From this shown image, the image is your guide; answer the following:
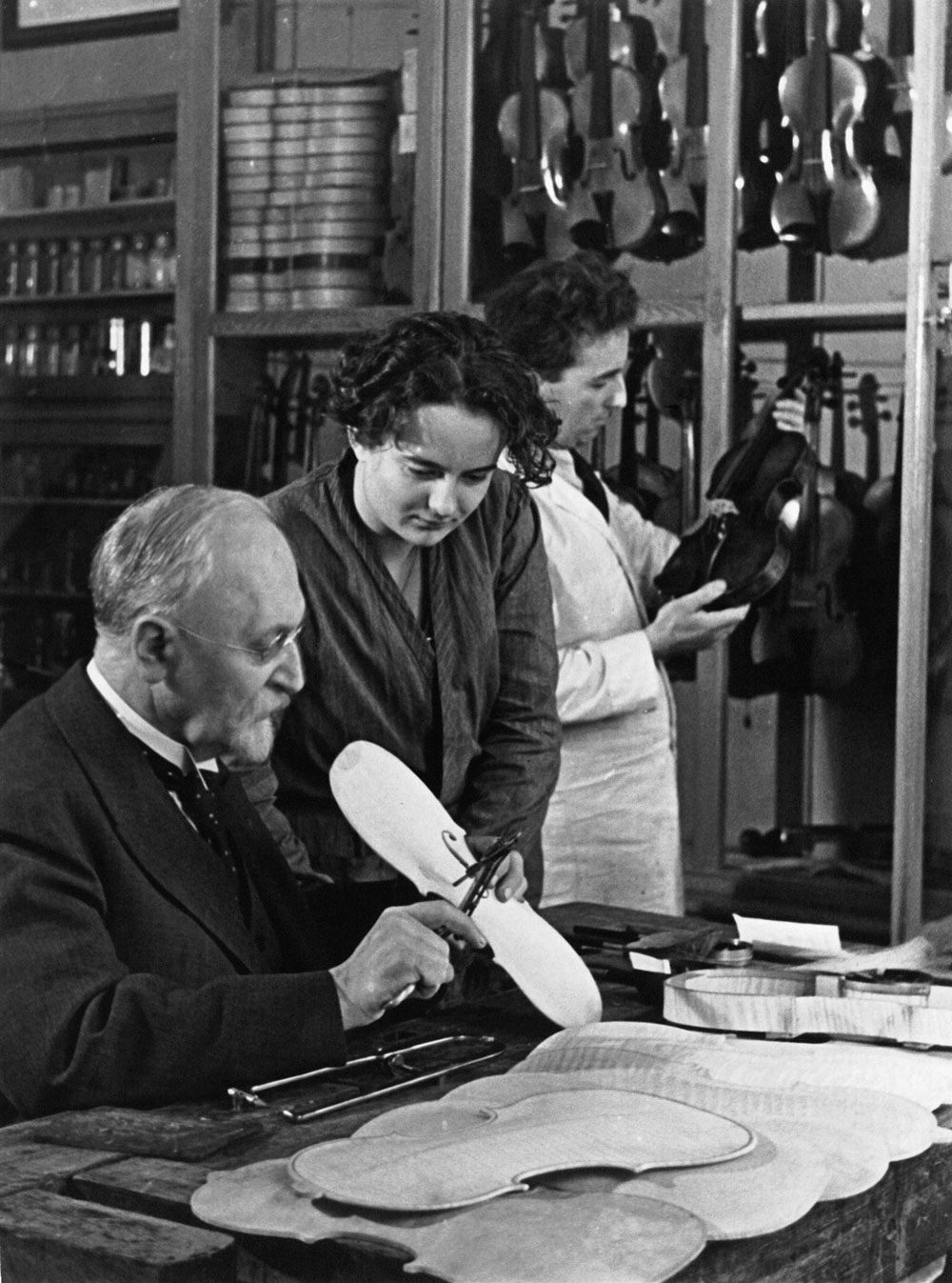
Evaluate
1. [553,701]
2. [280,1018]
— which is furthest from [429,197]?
[280,1018]

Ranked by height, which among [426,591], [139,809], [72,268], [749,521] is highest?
[72,268]

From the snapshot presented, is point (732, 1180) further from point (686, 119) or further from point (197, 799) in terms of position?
point (686, 119)

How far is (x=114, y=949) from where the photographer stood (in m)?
1.82

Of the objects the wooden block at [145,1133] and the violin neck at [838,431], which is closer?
the wooden block at [145,1133]

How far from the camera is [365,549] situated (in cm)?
256

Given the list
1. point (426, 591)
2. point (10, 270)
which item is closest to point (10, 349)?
point (10, 270)

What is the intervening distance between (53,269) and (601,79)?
6.57 feet

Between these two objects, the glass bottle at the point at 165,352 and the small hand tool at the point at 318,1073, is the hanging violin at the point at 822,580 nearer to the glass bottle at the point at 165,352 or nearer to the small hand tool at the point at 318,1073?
the glass bottle at the point at 165,352

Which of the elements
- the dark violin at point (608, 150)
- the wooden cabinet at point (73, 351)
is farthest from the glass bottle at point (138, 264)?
the dark violin at point (608, 150)

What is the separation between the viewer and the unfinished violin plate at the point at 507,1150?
1.37 m

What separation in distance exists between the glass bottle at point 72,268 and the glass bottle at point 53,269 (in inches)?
0.7

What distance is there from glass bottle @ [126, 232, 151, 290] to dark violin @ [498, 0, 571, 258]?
4.05ft

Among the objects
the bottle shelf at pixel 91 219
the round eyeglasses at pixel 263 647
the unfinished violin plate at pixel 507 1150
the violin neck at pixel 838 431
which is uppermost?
the bottle shelf at pixel 91 219

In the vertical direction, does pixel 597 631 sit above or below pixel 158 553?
below
